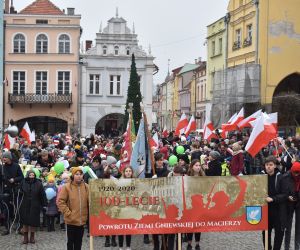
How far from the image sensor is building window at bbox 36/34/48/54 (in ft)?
169

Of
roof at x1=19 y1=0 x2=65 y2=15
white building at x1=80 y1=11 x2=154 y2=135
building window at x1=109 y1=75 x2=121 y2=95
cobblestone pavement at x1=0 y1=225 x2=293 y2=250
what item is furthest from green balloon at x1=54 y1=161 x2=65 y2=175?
roof at x1=19 y1=0 x2=65 y2=15

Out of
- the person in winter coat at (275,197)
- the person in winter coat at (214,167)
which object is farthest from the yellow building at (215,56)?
the person in winter coat at (275,197)

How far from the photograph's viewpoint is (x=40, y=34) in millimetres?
51406

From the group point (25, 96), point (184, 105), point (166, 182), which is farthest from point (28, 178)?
point (184, 105)

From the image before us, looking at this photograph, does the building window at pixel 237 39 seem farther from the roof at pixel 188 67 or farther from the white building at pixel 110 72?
the roof at pixel 188 67

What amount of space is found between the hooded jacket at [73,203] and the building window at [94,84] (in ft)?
141

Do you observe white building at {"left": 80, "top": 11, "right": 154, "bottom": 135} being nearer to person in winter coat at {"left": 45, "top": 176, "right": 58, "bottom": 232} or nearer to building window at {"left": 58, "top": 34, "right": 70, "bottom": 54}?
building window at {"left": 58, "top": 34, "right": 70, "bottom": 54}

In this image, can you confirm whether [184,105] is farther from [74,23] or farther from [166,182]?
[166,182]

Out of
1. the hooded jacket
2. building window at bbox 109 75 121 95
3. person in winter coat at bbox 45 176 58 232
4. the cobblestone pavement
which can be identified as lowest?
the cobblestone pavement

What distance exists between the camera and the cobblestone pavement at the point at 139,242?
11172 mm

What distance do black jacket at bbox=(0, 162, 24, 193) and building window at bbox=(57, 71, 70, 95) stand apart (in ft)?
127

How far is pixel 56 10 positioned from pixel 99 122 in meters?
11.0

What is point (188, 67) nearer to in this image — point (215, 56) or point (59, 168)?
point (215, 56)

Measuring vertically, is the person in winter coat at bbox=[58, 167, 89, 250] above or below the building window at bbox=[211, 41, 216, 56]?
below
